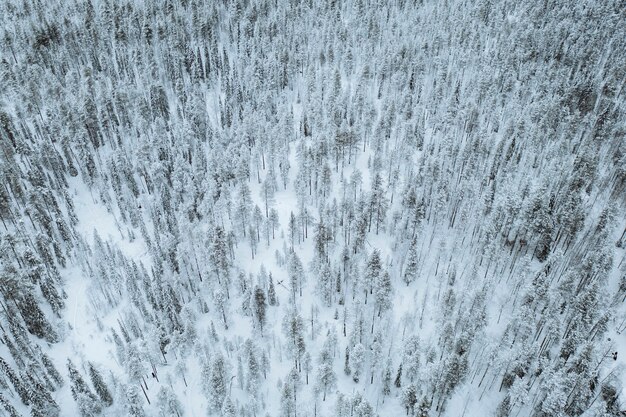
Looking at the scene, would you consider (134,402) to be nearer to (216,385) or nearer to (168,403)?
(168,403)

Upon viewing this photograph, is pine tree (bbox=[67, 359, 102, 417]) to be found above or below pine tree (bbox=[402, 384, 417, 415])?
→ below

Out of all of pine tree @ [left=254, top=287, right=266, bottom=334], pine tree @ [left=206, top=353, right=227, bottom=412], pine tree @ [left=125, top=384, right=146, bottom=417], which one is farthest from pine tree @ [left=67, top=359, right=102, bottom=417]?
pine tree @ [left=254, top=287, right=266, bottom=334]

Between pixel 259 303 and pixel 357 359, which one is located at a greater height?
pixel 259 303

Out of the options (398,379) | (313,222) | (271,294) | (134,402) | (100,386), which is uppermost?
(313,222)

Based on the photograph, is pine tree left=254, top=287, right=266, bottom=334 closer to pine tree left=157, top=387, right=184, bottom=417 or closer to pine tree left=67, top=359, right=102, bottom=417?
pine tree left=157, top=387, right=184, bottom=417

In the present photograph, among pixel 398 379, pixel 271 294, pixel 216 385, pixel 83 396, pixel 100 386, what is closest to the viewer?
pixel 83 396

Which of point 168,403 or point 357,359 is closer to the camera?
point 168,403

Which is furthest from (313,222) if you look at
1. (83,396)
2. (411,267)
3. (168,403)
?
(83,396)

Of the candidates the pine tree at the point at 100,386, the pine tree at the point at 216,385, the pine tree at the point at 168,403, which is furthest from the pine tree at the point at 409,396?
the pine tree at the point at 100,386

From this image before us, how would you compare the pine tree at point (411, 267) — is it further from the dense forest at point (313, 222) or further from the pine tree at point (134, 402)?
the pine tree at point (134, 402)

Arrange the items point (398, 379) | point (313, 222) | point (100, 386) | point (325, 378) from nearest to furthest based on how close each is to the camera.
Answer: point (325, 378) < point (100, 386) < point (398, 379) < point (313, 222)
